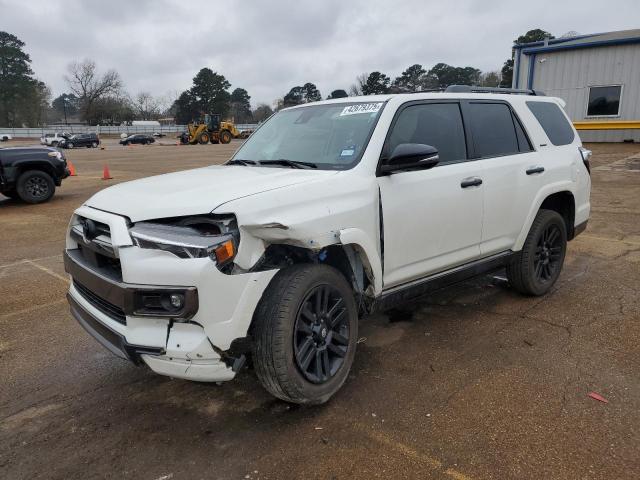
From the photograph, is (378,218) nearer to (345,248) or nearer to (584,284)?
(345,248)

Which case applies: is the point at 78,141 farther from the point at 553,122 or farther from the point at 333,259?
the point at 333,259

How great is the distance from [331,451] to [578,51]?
24944 mm

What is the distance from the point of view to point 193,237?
98.7 inches

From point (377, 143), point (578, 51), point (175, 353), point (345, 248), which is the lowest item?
point (175, 353)

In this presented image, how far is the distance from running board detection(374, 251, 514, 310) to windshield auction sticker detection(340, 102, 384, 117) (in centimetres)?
127

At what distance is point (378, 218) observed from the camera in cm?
316

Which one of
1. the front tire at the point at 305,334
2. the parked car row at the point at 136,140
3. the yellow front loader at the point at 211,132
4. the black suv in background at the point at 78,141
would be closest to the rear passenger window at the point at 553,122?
the front tire at the point at 305,334

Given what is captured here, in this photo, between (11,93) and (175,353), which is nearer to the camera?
(175,353)

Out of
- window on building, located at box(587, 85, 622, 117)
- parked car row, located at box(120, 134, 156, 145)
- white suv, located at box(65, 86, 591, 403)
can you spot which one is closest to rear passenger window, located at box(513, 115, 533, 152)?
white suv, located at box(65, 86, 591, 403)

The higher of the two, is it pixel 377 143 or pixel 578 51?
pixel 578 51

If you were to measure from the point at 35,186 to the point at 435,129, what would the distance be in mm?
10427

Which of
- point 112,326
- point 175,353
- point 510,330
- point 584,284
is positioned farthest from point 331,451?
point 584,284

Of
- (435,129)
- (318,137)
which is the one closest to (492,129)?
(435,129)

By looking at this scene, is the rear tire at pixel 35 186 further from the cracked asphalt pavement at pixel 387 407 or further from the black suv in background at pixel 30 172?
the cracked asphalt pavement at pixel 387 407
